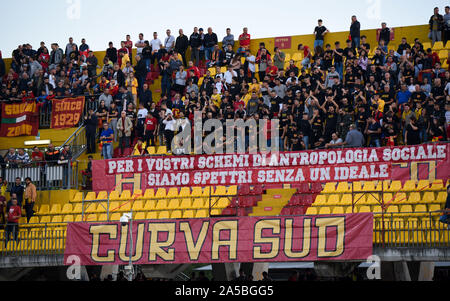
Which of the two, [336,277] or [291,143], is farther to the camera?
[291,143]

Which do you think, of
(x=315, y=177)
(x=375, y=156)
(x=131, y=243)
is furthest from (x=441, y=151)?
(x=131, y=243)

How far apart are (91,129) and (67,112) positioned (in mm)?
2987

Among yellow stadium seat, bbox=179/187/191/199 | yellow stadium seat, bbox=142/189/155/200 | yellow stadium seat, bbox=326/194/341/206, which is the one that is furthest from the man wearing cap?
yellow stadium seat, bbox=142/189/155/200

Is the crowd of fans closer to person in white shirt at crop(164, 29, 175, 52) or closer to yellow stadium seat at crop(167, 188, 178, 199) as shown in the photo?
person in white shirt at crop(164, 29, 175, 52)

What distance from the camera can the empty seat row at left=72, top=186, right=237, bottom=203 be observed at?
80.5 feet

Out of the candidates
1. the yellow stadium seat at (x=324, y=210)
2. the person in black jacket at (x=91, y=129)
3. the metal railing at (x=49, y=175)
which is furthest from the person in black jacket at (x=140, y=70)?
the yellow stadium seat at (x=324, y=210)

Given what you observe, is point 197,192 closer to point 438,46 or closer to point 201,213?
point 201,213

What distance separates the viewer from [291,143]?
2509cm

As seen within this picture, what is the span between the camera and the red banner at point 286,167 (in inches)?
850

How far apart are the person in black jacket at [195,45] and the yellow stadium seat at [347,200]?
1093 centimetres

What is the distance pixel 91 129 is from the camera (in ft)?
93.5
